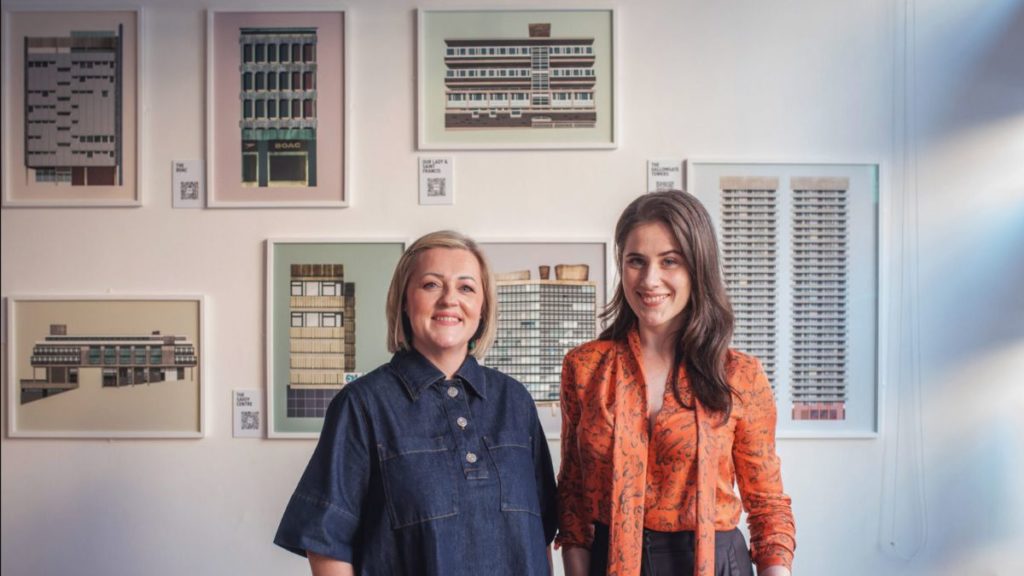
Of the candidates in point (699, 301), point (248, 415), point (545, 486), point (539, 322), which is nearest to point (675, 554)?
point (545, 486)

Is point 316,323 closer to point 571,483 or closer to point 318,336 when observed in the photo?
point 318,336

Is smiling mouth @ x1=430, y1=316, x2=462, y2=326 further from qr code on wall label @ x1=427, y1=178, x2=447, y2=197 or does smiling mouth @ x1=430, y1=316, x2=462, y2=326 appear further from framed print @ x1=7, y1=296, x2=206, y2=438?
framed print @ x1=7, y1=296, x2=206, y2=438

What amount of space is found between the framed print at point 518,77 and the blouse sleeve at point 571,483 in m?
0.83

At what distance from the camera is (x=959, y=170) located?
70.9 inches

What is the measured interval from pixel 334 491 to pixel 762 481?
752mm

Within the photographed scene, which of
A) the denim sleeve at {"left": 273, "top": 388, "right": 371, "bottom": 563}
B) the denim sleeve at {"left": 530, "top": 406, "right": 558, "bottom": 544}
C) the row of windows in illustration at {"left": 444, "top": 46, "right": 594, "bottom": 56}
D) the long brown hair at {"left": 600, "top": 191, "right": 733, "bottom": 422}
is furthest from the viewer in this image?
the row of windows in illustration at {"left": 444, "top": 46, "right": 594, "bottom": 56}

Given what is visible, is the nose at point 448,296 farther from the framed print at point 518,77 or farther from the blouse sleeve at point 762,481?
the framed print at point 518,77

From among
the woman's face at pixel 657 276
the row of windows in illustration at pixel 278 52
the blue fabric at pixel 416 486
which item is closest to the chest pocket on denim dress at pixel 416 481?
the blue fabric at pixel 416 486

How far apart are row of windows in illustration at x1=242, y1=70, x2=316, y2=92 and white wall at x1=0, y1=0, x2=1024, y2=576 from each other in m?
0.14

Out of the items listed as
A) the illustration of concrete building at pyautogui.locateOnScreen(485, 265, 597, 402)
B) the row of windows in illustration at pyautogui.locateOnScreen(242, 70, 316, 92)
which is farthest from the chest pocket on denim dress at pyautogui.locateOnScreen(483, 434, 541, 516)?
the row of windows in illustration at pyautogui.locateOnScreen(242, 70, 316, 92)

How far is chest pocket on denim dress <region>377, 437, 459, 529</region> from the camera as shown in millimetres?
991

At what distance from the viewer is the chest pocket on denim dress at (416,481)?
3.25 feet

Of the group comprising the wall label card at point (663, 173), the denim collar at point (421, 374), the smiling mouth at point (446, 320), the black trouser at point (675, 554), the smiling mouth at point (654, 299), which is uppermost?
the wall label card at point (663, 173)

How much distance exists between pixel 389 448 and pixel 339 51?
1264mm
